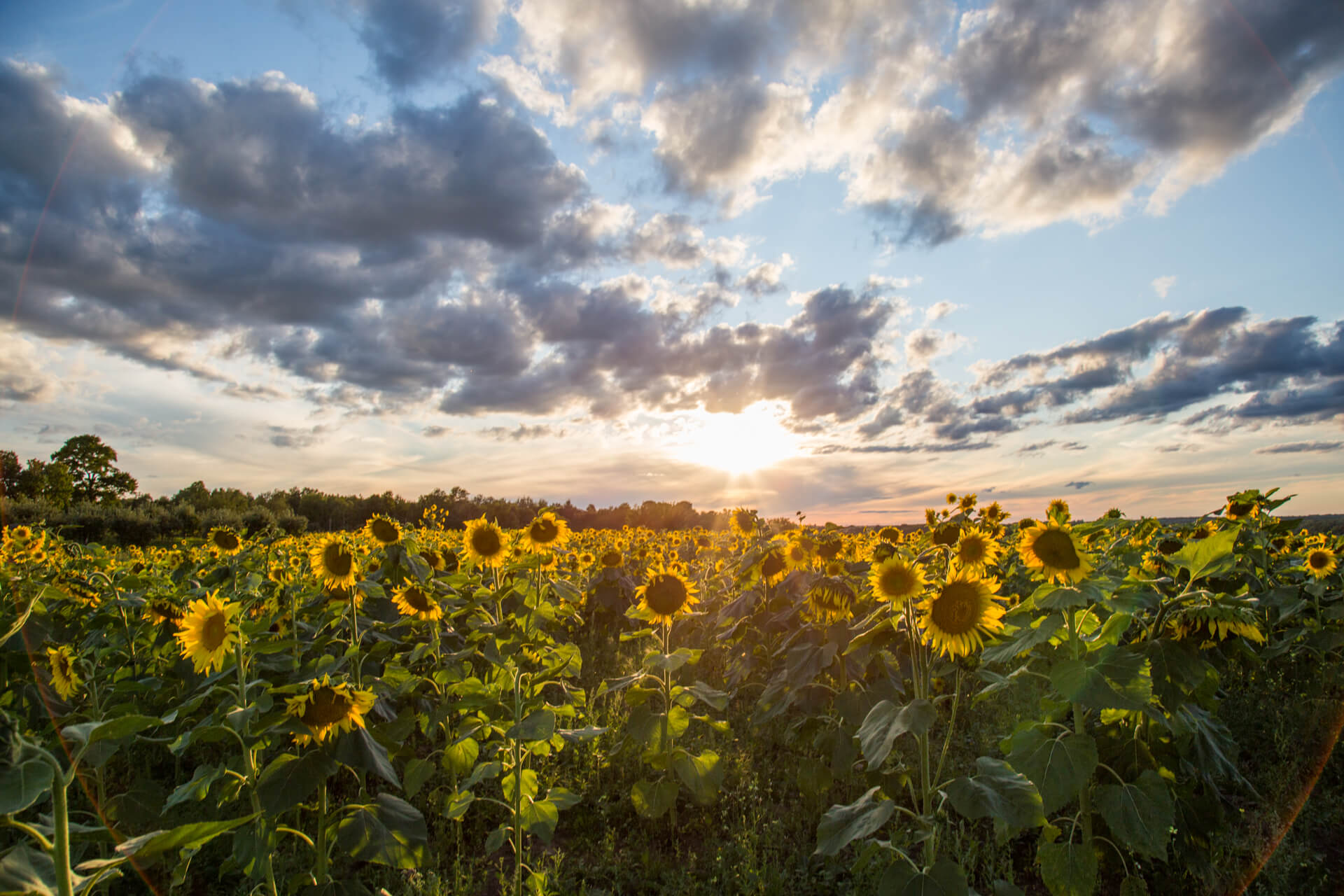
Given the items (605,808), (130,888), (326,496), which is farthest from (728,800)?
(326,496)

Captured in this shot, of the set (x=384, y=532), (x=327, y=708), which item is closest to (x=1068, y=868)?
(x=327, y=708)

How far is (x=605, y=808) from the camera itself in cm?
493

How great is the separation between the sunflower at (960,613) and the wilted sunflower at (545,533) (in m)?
2.90

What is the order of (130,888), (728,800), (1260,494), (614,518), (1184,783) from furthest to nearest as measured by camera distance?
1. (614,518)
2. (1260,494)
3. (728,800)
4. (130,888)
5. (1184,783)

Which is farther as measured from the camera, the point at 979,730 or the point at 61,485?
the point at 61,485

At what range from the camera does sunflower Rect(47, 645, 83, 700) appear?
3852 mm

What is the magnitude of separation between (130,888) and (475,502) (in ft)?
89.5

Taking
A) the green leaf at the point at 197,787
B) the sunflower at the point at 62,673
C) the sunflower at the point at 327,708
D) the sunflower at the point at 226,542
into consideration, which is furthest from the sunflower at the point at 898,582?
the sunflower at the point at 226,542

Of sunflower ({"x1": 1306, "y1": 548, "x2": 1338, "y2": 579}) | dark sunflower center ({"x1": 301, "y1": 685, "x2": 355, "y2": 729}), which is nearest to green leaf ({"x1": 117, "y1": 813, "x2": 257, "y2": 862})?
dark sunflower center ({"x1": 301, "y1": 685, "x2": 355, "y2": 729})

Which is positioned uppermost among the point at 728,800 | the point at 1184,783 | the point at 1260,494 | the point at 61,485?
the point at 61,485

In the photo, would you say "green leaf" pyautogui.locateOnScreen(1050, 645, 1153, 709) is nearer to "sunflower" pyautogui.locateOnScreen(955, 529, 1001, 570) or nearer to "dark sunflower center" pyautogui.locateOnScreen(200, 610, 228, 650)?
"sunflower" pyautogui.locateOnScreen(955, 529, 1001, 570)

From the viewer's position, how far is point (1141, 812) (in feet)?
9.04

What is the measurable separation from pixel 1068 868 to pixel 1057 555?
1.39 meters

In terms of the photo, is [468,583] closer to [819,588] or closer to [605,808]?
[605,808]
